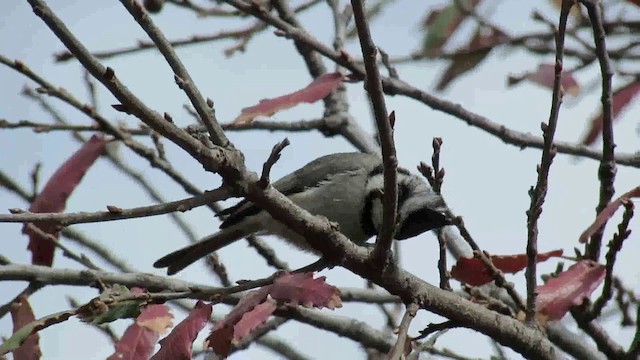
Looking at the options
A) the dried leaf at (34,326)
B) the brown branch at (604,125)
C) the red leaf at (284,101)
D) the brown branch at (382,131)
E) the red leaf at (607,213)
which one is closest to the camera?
the brown branch at (382,131)

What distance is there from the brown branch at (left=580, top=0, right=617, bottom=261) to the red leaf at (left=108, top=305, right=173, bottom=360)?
3.40 feet

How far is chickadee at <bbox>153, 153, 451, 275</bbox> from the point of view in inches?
123

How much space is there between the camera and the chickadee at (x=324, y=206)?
3.11 metres

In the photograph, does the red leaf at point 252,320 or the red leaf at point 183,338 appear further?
the red leaf at point 252,320

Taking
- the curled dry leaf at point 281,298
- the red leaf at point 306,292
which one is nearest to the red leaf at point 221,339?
the curled dry leaf at point 281,298

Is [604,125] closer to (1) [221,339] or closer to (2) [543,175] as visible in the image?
(2) [543,175]

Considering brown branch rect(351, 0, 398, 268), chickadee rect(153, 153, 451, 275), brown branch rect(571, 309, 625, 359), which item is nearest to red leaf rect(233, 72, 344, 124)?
chickadee rect(153, 153, 451, 275)

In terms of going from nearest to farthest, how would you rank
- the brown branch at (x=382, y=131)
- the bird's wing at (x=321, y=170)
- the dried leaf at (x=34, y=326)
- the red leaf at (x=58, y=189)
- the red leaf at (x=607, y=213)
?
1. the brown branch at (x=382, y=131)
2. the dried leaf at (x=34, y=326)
3. the red leaf at (x=607, y=213)
4. the red leaf at (x=58, y=189)
5. the bird's wing at (x=321, y=170)

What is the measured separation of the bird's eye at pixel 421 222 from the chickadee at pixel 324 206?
1.90 feet

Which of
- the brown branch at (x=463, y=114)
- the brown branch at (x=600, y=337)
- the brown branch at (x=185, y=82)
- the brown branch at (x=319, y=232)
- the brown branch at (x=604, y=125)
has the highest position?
the brown branch at (x=463, y=114)

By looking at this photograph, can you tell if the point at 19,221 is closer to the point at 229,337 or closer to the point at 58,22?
the point at 58,22

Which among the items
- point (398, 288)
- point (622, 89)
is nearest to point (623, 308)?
point (622, 89)

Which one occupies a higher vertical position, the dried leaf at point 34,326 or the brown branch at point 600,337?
the brown branch at point 600,337

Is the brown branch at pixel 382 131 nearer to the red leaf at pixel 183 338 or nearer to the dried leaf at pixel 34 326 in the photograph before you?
the red leaf at pixel 183 338
